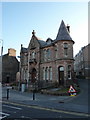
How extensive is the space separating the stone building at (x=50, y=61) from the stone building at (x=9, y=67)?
10996mm

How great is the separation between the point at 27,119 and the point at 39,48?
24262 mm

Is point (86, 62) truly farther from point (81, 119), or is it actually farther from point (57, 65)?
point (81, 119)

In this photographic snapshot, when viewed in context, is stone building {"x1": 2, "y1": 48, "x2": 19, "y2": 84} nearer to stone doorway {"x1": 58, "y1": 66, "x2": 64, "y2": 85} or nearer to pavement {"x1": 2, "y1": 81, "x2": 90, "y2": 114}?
stone doorway {"x1": 58, "y1": 66, "x2": 64, "y2": 85}

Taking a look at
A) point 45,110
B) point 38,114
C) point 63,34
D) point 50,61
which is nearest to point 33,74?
point 50,61

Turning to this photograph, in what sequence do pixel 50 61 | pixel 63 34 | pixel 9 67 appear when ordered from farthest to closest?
pixel 9 67
pixel 50 61
pixel 63 34

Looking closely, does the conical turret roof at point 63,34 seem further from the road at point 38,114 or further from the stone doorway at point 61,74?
the road at point 38,114

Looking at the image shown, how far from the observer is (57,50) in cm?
2822

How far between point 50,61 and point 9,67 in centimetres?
2172

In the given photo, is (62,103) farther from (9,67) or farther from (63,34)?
(9,67)

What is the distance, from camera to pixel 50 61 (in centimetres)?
3000

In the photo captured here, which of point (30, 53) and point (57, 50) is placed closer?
point (57, 50)

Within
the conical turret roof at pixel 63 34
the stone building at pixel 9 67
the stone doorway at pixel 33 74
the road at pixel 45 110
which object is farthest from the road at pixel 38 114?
the stone building at pixel 9 67

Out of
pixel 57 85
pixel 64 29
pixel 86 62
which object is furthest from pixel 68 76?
pixel 86 62

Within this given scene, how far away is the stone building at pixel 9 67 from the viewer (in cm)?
4591
